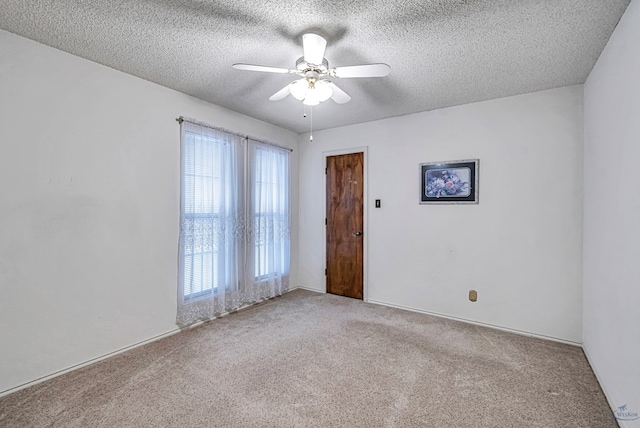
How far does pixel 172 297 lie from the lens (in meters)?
3.00

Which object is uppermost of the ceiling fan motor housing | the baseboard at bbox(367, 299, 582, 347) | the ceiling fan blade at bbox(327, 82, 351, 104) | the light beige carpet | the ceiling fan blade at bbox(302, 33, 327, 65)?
the ceiling fan blade at bbox(302, 33, 327, 65)

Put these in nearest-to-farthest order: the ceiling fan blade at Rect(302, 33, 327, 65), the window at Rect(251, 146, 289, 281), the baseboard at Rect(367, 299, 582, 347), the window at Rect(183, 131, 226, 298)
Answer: the ceiling fan blade at Rect(302, 33, 327, 65)
the baseboard at Rect(367, 299, 582, 347)
the window at Rect(183, 131, 226, 298)
the window at Rect(251, 146, 289, 281)

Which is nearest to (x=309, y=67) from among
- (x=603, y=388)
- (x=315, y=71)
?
(x=315, y=71)

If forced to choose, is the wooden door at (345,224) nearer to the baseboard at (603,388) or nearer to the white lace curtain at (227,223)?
the white lace curtain at (227,223)

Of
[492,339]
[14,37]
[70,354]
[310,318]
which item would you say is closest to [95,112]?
[14,37]

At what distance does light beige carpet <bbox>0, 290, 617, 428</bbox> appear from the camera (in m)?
1.78

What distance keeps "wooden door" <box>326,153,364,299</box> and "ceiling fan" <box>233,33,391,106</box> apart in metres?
1.99

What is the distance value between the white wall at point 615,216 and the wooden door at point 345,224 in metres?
2.40

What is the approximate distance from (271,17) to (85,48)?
1558 mm

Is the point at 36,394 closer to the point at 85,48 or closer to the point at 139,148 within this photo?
the point at 139,148

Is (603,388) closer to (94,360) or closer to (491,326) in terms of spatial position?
(491,326)

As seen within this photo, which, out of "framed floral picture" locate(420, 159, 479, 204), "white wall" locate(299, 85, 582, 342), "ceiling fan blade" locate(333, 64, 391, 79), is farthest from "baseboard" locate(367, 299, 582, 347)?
"ceiling fan blade" locate(333, 64, 391, 79)

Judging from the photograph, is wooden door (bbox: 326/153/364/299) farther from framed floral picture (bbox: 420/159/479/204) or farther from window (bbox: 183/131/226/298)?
window (bbox: 183/131/226/298)

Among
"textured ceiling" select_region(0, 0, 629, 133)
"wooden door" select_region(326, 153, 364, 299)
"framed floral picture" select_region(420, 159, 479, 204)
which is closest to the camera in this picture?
"textured ceiling" select_region(0, 0, 629, 133)
